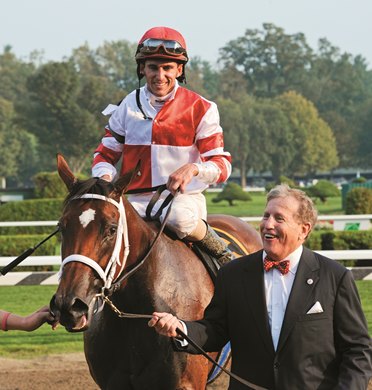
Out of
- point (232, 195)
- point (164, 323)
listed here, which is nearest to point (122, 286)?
point (164, 323)

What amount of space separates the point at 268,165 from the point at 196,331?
69.6 metres

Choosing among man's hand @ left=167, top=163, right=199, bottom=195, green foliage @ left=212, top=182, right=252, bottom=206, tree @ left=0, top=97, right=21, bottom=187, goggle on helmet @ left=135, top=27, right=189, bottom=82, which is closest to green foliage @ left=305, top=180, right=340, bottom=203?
green foliage @ left=212, top=182, right=252, bottom=206

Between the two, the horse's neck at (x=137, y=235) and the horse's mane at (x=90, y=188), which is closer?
the horse's mane at (x=90, y=188)

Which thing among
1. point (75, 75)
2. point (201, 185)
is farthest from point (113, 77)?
point (201, 185)

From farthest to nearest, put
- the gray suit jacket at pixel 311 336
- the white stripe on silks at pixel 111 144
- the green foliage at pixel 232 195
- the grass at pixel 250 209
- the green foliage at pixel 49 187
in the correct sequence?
the green foliage at pixel 232 195, the grass at pixel 250 209, the green foliage at pixel 49 187, the white stripe on silks at pixel 111 144, the gray suit jacket at pixel 311 336

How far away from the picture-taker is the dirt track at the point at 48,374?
6.45 meters

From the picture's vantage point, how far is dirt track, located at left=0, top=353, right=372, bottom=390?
21.1ft

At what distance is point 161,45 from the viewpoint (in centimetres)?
421

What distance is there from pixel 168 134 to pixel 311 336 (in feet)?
5.41

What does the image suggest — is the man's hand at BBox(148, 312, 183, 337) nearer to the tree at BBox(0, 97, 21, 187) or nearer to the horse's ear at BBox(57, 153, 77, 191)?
the horse's ear at BBox(57, 153, 77, 191)

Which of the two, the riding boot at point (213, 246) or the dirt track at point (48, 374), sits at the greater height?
the riding boot at point (213, 246)

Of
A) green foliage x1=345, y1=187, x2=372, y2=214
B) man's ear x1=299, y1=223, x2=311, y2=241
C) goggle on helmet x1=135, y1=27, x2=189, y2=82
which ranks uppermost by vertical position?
goggle on helmet x1=135, y1=27, x2=189, y2=82

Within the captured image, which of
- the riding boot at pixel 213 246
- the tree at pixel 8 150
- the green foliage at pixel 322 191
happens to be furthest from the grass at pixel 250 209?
the tree at pixel 8 150

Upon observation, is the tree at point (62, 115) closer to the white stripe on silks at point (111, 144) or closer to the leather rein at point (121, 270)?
the white stripe on silks at point (111, 144)
